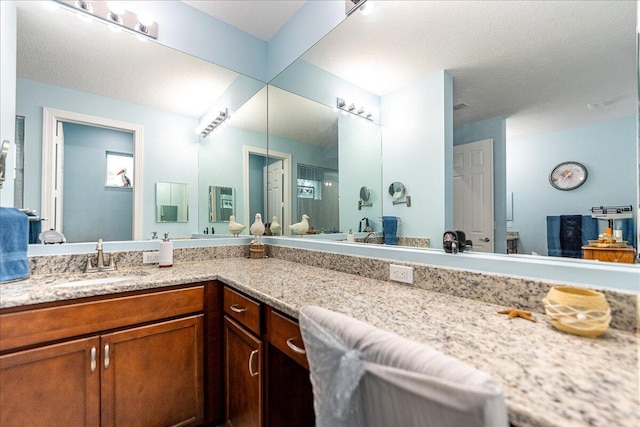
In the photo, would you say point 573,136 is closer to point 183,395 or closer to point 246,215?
point 183,395

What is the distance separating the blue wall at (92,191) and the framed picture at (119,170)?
2cm

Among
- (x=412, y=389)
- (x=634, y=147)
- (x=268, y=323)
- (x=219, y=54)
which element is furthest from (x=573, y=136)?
(x=219, y=54)

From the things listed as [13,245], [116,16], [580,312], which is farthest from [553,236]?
[116,16]

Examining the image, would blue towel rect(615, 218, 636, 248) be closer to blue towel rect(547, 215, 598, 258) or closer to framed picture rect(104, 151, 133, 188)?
blue towel rect(547, 215, 598, 258)

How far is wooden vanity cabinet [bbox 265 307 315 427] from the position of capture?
1.07 meters

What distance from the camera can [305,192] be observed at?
2322 mm

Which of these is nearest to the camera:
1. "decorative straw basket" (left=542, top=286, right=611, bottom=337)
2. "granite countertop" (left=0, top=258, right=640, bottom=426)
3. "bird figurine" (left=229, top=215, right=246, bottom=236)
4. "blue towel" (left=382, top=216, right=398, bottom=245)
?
"granite countertop" (left=0, top=258, right=640, bottom=426)

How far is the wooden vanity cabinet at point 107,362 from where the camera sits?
1063 millimetres

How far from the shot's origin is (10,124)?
142 centimetres

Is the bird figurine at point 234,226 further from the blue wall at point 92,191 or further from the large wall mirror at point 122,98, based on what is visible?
the blue wall at point 92,191

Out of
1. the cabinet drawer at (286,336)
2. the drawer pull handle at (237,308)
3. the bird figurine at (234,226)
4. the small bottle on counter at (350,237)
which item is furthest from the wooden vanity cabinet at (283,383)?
the bird figurine at (234,226)

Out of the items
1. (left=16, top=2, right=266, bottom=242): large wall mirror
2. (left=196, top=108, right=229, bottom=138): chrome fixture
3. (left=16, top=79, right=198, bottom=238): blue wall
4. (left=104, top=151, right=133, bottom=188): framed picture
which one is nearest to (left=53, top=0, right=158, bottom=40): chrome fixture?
(left=16, top=2, right=266, bottom=242): large wall mirror

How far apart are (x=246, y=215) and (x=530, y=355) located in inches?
87.0

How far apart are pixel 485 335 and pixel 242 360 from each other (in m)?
1.09
